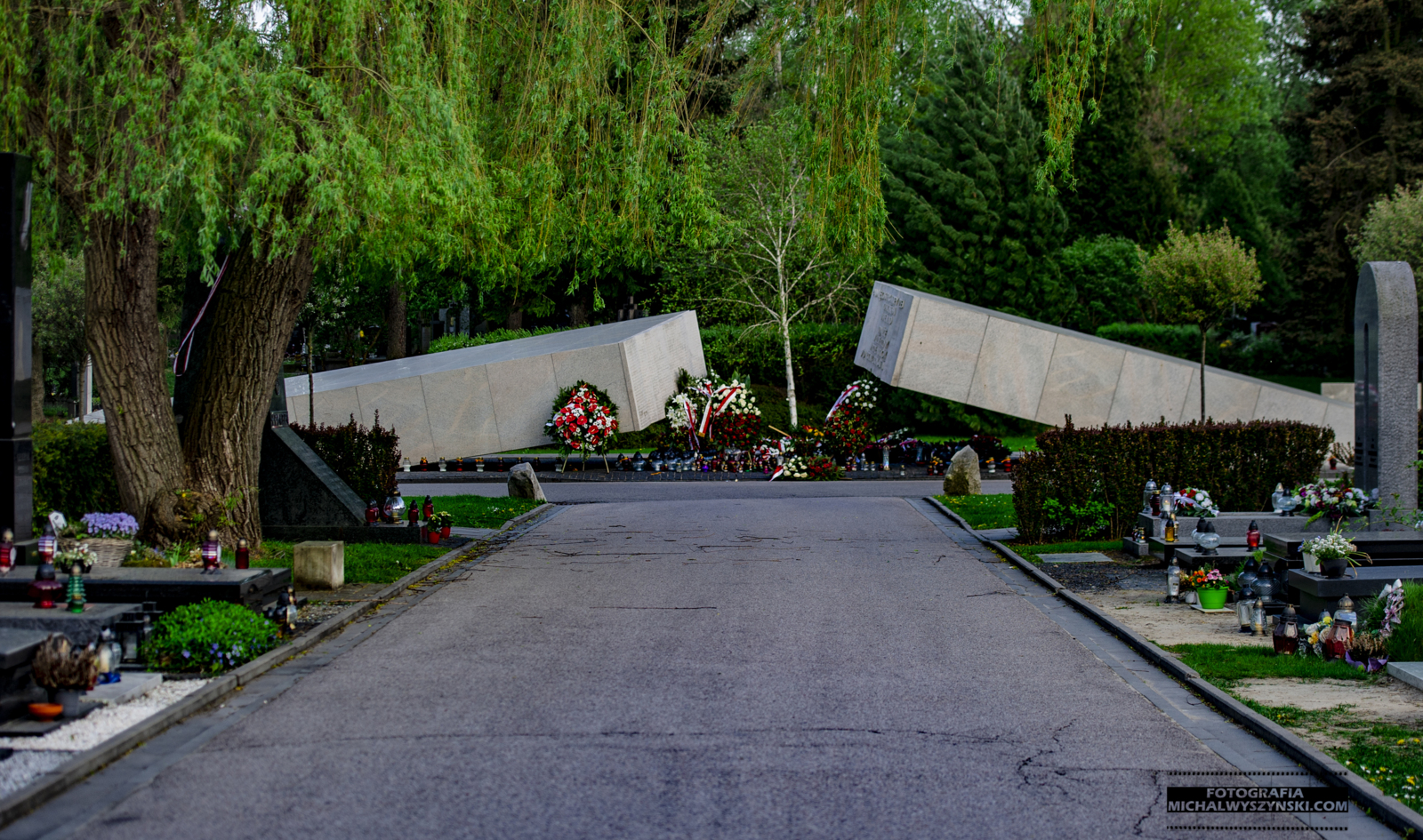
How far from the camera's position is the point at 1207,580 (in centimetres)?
1010

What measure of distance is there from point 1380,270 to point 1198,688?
19.4 feet

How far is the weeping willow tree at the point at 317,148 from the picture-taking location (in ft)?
32.0

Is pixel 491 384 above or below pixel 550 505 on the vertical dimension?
above

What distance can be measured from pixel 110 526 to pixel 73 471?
2.90 meters

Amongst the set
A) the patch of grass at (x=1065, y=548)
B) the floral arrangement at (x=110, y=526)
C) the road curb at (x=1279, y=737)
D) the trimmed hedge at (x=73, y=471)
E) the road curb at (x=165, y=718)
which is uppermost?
the trimmed hedge at (x=73, y=471)

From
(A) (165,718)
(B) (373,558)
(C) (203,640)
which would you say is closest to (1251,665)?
(A) (165,718)

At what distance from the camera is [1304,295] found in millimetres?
38844

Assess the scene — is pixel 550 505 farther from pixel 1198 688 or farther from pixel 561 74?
pixel 1198 688

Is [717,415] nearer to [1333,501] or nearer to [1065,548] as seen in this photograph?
[1065,548]

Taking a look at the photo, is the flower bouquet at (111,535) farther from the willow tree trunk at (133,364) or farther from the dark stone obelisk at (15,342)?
the willow tree trunk at (133,364)

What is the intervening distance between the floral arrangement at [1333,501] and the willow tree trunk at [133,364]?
10.8m

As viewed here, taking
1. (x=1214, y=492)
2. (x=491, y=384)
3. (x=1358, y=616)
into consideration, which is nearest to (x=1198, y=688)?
(x=1358, y=616)

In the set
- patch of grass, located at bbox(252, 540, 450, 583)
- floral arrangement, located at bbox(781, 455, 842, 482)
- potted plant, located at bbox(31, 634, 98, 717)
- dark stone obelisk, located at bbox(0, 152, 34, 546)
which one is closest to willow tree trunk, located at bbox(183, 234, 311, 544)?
patch of grass, located at bbox(252, 540, 450, 583)

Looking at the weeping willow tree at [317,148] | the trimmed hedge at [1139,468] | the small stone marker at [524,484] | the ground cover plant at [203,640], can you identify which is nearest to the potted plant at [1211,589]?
the trimmed hedge at [1139,468]
